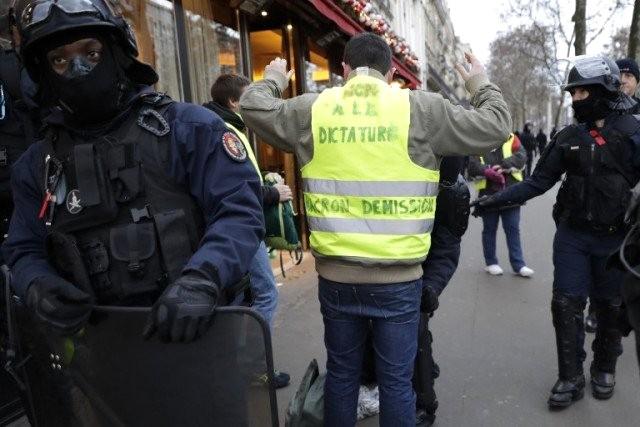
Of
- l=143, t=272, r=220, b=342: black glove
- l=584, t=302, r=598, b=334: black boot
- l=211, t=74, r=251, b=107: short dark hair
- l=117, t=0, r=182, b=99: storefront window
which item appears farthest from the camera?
l=117, t=0, r=182, b=99: storefront window

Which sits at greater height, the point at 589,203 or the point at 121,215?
the point at 121,215

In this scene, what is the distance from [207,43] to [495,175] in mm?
3380

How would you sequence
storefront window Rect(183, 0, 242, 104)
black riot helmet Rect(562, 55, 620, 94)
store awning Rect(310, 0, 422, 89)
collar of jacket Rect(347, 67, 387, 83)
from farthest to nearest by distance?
store awning Rect(310, 0, 422, 89) < storefront window Rect(183, 0, 242, 104) < black riot helmet Rect(562, 55, 620, 94) < collar of jacket Rect(347, 67, 387, 83)

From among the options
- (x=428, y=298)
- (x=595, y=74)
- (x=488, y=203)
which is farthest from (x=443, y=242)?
(x=595, y=74)

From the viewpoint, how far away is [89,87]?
1.52m

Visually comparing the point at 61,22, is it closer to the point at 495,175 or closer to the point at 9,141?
the point at 9,141

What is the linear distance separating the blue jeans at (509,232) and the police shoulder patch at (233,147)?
4.44 m

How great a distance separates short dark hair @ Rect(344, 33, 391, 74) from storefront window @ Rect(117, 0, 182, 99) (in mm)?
2693

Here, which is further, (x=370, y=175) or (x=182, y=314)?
(x=370, y=175)

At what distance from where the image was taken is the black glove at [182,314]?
124cm

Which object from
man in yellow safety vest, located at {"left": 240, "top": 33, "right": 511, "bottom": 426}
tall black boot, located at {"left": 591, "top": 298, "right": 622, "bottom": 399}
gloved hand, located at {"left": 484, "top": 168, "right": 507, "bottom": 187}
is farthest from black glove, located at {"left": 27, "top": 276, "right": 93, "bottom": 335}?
gloved hand, located at {"left": 484, "top": 168, "right": 507, "bottom": 187}

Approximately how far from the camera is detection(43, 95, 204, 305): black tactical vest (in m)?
1.52

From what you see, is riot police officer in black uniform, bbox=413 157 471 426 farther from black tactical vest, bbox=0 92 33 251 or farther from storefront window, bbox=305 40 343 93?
storefront window, bbox=305 40 343 93

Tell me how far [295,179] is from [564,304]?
4.71 metres
